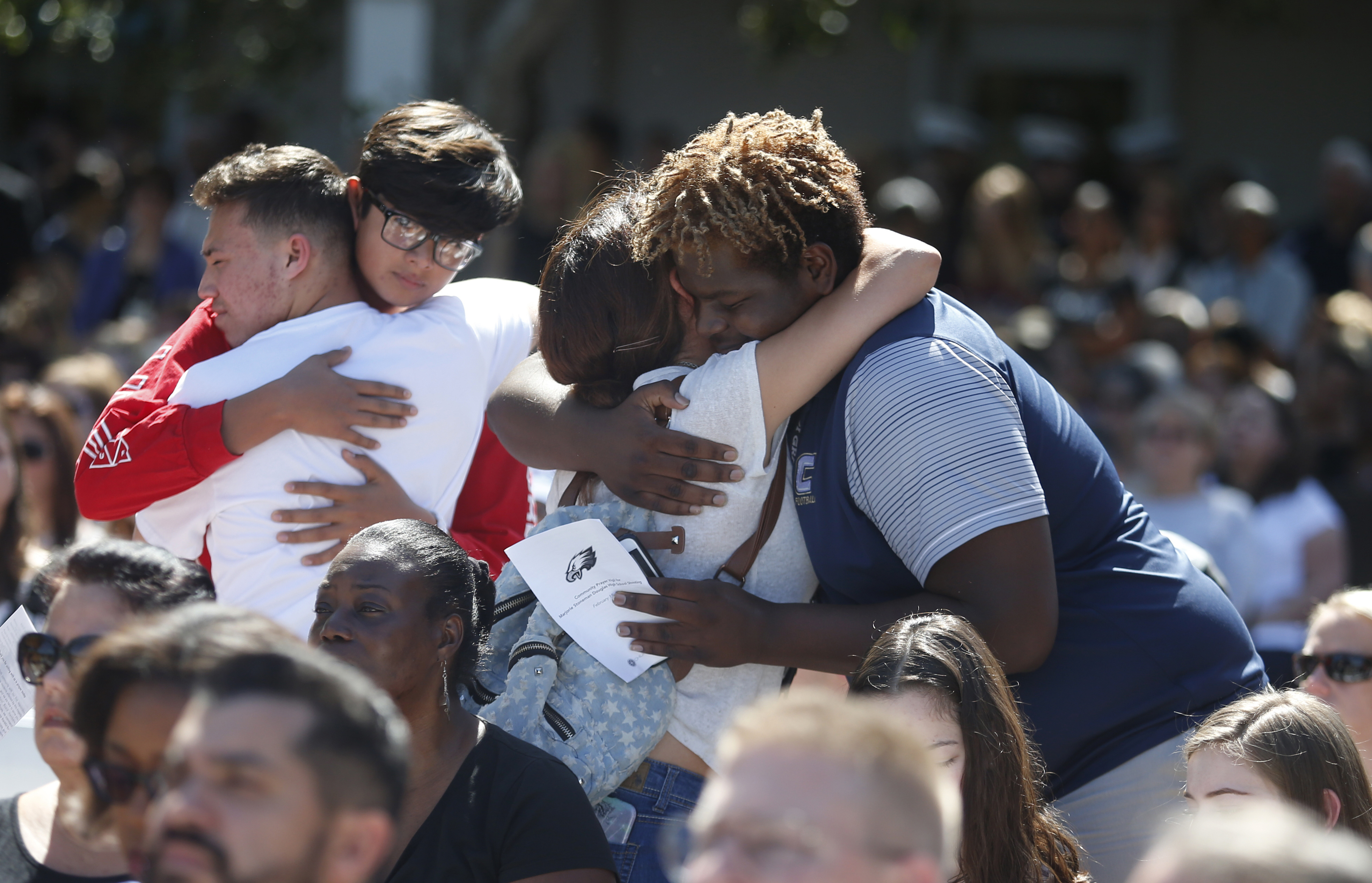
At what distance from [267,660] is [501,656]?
1240 mm

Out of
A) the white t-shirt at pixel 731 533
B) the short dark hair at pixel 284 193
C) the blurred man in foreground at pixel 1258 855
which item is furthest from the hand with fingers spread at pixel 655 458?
the blurred man in foreground at pixel 1258 855

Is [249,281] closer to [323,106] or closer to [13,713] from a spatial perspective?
[13,713]

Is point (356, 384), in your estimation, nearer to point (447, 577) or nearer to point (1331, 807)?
point (447, 577)

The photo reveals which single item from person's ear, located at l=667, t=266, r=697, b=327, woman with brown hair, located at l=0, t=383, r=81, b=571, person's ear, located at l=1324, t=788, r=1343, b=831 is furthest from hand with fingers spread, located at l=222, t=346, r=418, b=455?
woman with brown hair, located at l=0, t=383, r=81, b=571

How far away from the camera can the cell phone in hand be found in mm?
2529

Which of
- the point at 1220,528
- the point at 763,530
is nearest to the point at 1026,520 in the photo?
the point at 763,530

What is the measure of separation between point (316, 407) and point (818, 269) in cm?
103

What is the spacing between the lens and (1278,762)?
2.41 m

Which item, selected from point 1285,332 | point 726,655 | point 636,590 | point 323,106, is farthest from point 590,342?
point 323,106

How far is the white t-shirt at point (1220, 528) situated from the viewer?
547cm

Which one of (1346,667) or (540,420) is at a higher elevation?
(540,420)

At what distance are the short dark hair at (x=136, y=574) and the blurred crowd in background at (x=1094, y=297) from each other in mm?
2117

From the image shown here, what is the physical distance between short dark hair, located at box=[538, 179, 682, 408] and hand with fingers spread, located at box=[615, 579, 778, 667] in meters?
0.41

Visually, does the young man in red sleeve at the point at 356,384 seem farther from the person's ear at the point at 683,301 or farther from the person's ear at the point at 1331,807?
the person's ear at the point at 1331,807
